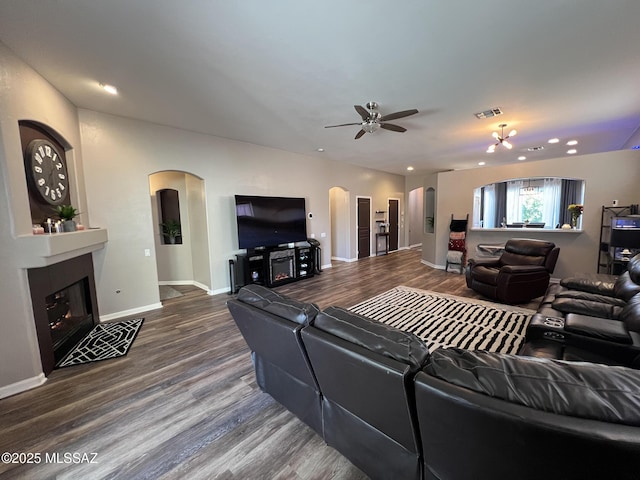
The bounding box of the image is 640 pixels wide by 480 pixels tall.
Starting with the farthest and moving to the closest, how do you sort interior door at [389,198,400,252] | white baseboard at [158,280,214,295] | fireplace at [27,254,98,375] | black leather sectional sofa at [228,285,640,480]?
interior door at [389,198,400,252], white baseboard at [158,280,214,295], fireplace at [27,254,98,375], black leather sectional sofa at [228,285,640,480]

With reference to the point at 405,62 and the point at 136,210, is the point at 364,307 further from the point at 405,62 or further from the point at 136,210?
the point at 136,210

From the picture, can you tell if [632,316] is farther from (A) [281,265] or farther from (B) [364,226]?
(B) [364,226]

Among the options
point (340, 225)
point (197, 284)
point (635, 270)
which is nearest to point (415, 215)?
point (340, 225)

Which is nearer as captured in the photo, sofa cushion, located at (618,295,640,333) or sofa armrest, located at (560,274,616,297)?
sofa cushion, located at (618,295,640,333)

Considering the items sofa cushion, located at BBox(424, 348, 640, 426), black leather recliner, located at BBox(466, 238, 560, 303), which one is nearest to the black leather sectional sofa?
sofa cushion, located at BBox(424, 348, 640, 426)

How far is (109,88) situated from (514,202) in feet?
39.4

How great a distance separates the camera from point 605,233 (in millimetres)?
4996

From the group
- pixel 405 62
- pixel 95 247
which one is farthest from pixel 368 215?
pixel 95 247

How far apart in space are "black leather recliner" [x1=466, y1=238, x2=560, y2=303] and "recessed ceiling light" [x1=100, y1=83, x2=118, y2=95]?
5906 millimetres

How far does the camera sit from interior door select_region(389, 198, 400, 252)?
32.1 feet

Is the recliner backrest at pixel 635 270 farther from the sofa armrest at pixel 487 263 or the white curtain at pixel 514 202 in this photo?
the white curtain at pixel 514 202

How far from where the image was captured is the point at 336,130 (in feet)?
15.4

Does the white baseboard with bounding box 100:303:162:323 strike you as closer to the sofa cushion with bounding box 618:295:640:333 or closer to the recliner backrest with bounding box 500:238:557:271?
the sofa cushion with bounding box 618:295:640:333

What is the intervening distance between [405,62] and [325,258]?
17.8 feet
